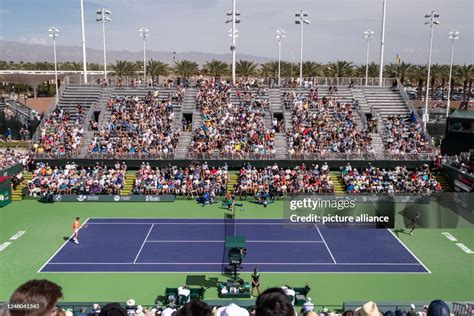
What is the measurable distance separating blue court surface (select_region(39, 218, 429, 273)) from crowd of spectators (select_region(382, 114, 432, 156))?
11978mm

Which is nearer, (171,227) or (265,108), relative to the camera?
(171,227)

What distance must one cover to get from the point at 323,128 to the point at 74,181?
60.3ft

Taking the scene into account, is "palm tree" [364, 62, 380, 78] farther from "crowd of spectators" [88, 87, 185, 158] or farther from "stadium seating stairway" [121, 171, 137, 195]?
"stadium seating stairway" [121, 171, 137, 195]

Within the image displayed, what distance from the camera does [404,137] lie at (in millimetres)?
36875

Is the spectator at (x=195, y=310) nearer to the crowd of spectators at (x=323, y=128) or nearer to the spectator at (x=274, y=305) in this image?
the spectator at (x=274, y=305)

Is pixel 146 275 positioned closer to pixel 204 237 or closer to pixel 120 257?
pixel 120 257

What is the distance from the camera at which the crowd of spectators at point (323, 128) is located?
115 ft

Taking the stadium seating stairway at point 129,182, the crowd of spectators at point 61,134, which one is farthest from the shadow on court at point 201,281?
the crowd of spectators at point 61,134

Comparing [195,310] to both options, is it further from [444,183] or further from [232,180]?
[444,183]

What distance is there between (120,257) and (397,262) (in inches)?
458

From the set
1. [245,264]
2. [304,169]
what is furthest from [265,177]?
[245,264]

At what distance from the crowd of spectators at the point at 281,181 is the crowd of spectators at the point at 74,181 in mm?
7757

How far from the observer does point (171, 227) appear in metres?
25.4

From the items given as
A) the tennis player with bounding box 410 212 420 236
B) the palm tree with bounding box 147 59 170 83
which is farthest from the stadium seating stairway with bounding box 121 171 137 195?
the palm tree with bounding box 147 59 170 83
